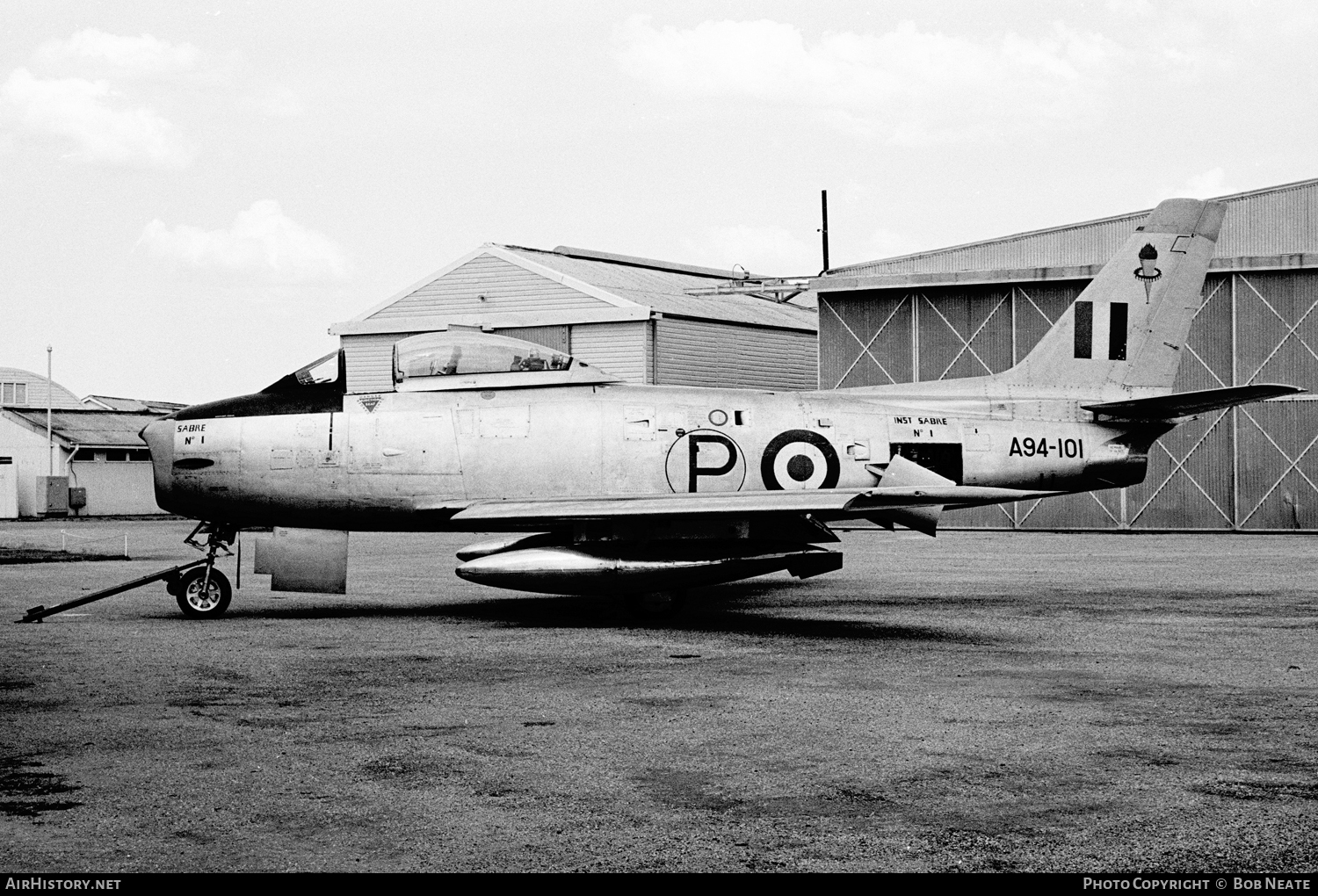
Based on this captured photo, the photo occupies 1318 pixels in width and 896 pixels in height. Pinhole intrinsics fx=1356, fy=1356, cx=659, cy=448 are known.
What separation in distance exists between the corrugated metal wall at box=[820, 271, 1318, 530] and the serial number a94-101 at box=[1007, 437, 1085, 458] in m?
19.3

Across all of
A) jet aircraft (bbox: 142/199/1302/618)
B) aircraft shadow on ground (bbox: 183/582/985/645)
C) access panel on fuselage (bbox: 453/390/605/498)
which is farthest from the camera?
access panel on fuselage (bbox: 453/390/605/498)

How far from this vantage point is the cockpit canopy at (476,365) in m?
14.6

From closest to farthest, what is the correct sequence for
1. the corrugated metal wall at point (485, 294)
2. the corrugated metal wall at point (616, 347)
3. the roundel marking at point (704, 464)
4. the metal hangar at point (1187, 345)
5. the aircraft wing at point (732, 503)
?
the aircraft wing at point (732, 503)
the roundel marking at point (704, 464)
the metal hangar at point (1187, 345)
the corrugated metal wall at point (616, 347)
the corrugated metal wall at point (485, 294)

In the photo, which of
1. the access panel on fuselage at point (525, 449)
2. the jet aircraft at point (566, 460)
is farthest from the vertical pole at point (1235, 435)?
the access panel on fuselage at point (525, 449)

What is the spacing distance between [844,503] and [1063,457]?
15.0 feet

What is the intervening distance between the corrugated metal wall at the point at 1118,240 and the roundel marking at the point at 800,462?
2470cm

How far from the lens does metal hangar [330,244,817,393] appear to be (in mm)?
40250

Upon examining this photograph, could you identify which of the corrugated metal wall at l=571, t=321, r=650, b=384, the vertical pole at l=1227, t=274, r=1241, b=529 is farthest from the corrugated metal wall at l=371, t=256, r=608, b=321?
the vertical pole at l=1227, t=274, r=1241, b=529

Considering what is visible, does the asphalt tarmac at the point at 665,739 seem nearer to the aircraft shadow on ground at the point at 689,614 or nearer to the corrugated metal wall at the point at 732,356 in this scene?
the aircraft shadow on ground at the point at 689,614

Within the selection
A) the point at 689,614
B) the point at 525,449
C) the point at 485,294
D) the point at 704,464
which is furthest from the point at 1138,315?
the point at 485,294

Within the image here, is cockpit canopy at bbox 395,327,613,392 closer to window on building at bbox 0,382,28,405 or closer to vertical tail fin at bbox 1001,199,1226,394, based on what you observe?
vertical tail fin at bbox 1001,199,1226,394

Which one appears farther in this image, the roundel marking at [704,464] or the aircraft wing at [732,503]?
the roundel marking at [704,464]

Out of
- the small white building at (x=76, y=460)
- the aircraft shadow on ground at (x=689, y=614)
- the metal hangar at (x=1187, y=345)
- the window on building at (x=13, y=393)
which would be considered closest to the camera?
the aircraft shadow on ground at (x=689, y=614)
